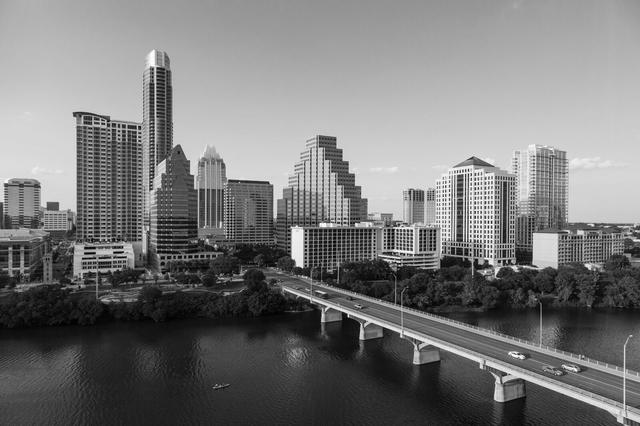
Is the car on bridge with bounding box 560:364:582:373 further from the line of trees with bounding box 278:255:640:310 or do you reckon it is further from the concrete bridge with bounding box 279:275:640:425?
the line of trees with bounding box 278:255:640:310

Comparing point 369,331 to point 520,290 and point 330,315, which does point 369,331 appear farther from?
point 520,290

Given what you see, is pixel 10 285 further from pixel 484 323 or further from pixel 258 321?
pixel 484 323

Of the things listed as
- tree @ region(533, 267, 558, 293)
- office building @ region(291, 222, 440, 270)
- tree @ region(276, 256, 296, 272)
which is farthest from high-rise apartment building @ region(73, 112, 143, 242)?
tree @ region(533, 267, 558, 293)

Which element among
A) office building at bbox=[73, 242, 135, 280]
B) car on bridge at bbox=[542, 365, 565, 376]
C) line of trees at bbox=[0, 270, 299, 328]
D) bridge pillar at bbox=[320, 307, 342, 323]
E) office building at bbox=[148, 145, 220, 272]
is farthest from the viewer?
office building at bbox=[148, 145, 220, 272]

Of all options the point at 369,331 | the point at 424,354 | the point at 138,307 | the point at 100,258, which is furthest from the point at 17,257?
the point at 424,354

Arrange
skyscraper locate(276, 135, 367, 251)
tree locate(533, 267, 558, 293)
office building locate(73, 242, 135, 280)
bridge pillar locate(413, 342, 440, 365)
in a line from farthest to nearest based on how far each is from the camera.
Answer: skyscraper locate(276, 135, 367, 251), office building locate(73, 242, 135, 280), tree locate(533, 267, 558, 293), bridge pillar locate(413, 342, 440, 365)

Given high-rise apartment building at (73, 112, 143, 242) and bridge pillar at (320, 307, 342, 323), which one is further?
high-rise apartment building at (73, 112, 143, 242)

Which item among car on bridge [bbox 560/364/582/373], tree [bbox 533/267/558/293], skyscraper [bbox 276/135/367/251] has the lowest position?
tree [bbox 533/267/558/293]
